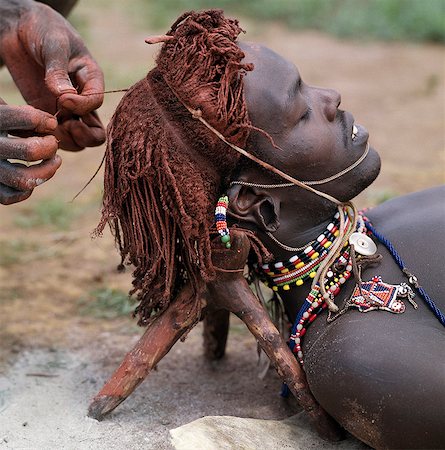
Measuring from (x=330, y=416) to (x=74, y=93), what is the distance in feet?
4.37

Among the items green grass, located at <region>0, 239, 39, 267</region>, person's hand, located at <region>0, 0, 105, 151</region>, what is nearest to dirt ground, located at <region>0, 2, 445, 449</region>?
green grass, located at <region>0, 239, 39, 267</region>

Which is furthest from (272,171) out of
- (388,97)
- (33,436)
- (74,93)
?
(388,97)

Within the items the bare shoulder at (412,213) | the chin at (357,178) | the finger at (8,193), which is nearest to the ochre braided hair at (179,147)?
the finger at (8,193)

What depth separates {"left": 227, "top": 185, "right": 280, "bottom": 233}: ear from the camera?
2.55m

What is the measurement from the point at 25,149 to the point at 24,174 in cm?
9

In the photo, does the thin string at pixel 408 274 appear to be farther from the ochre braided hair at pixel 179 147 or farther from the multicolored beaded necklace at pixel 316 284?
the ochre braided hair at pixel 179 147

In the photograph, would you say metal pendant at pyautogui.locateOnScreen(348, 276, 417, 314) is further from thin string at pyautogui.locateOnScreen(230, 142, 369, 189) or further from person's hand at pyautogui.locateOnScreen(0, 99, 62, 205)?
person's hand at pyautogui.locateOnScreen(0, 99, 62, 205)

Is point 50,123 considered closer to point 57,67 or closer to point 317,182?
point 57,67

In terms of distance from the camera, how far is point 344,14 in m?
9.13

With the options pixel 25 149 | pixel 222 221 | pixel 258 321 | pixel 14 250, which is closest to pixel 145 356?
pixel 258 321

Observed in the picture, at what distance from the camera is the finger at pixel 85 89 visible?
2675mm

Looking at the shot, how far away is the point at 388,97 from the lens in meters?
6.98

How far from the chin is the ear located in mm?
218

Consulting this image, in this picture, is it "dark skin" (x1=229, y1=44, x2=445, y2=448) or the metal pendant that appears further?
the metal pendant
